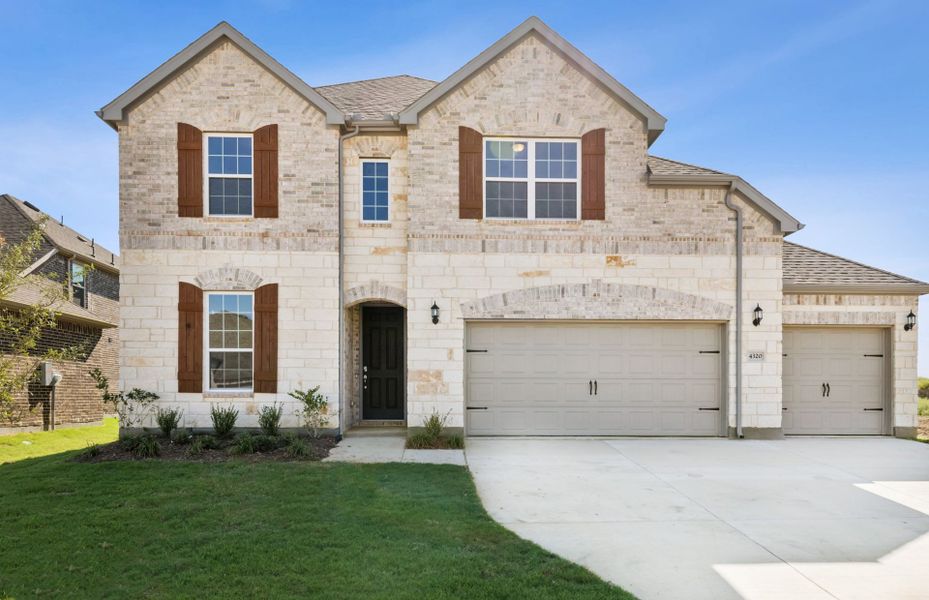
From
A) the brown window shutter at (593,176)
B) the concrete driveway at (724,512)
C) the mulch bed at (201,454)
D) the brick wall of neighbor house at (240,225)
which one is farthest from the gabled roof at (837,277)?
the mulch bed at (201,454)

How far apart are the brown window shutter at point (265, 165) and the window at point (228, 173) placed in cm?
22

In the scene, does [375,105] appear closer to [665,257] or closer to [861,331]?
[665,257]

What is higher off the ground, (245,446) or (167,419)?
(167,419)

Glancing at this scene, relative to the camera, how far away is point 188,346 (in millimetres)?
10922

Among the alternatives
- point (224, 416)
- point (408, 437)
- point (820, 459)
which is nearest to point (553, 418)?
point (408, 437)

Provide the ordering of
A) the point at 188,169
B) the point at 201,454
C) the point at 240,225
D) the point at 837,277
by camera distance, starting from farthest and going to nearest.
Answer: the point at 837,277 → the point at 240,225 → the point at 188,169 → the point at 201,454

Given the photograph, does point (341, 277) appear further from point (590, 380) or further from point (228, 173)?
point (590, 380)

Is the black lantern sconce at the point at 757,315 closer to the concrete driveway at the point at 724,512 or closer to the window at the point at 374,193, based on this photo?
the concrete driveway at the point at 724,512

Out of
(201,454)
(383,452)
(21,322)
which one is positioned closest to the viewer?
(201,454)

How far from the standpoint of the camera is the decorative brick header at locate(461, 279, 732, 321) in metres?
11.2

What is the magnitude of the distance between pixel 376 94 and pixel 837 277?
11.4 meters

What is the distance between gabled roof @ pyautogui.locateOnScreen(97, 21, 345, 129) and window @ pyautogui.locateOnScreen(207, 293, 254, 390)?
13.4 ft

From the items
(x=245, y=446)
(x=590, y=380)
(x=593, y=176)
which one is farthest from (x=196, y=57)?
(x=590, y=380)

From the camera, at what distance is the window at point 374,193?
37.6 feet
